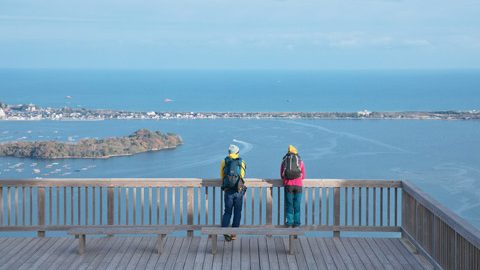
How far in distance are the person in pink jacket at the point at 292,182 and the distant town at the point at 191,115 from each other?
45.7m

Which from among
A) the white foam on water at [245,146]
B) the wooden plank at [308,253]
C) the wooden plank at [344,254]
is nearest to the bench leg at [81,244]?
the wooden plank at [308,253]

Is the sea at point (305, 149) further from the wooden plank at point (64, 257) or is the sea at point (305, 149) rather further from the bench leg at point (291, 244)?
the wooden plank at point (64, 257)

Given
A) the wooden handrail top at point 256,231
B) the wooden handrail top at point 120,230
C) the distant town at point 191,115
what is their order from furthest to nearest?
the distant town at point 191,115 < the wooden handrail top at point 120,230 < the wooden handrail top at point 256,231

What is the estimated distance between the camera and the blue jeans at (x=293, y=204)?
9.55 m

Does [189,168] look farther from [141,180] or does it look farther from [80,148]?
[141,180]

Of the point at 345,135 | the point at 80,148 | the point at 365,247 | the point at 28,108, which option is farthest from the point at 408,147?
the point at 365,247

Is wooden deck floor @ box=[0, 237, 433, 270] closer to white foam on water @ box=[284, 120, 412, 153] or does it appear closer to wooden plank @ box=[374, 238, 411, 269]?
wooden plank @ box=[374, 238, 411, 269]

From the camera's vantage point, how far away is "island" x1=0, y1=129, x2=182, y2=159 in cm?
3594

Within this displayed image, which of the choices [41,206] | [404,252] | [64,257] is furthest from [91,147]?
[404,252]

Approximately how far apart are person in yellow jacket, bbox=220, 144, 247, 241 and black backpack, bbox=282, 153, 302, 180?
507 millimetres

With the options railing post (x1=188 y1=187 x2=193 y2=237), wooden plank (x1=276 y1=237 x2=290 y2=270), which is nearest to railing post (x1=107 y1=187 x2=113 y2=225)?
railing post (x1=188 y1=187 x2=193 y2=237)

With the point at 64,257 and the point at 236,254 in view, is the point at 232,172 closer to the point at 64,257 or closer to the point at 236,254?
the point at 236,254

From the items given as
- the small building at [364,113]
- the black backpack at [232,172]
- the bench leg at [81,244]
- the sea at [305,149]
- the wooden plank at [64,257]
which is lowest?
the sea at [305,149]

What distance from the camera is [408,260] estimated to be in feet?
28.6
